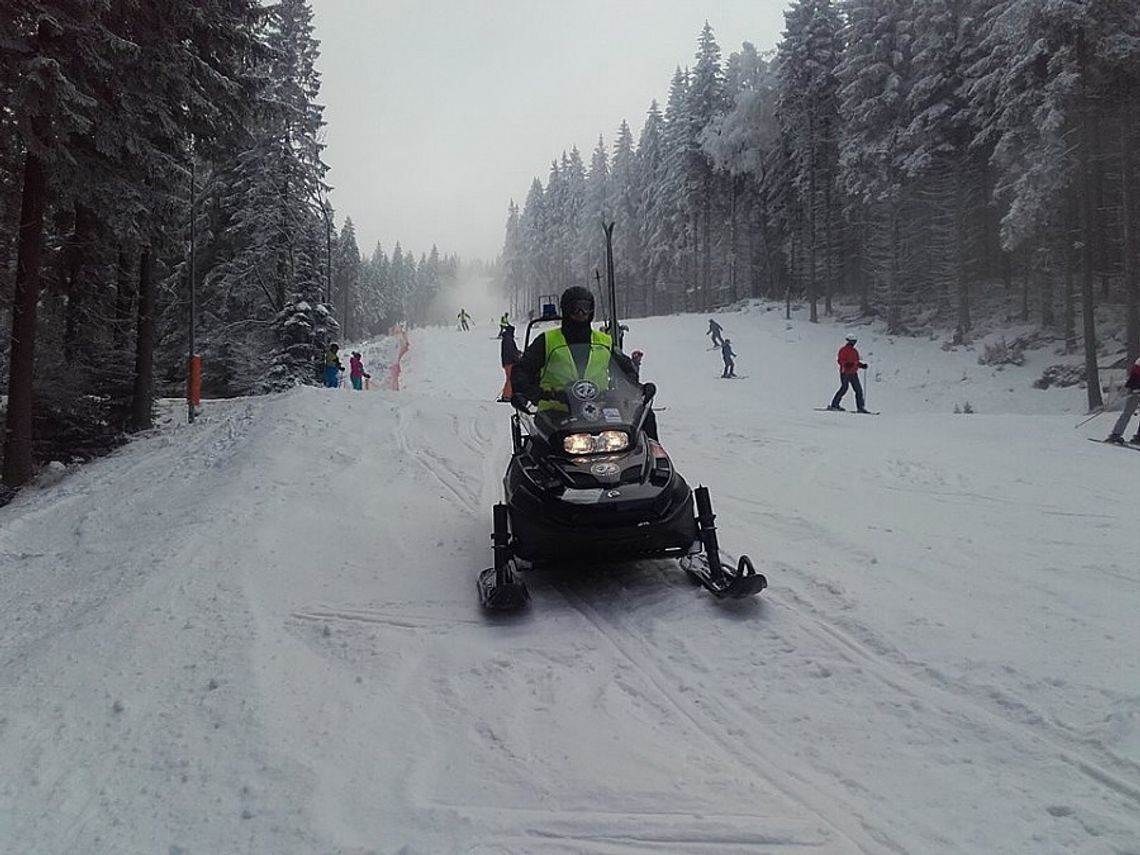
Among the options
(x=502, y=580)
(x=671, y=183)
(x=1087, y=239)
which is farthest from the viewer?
(x=671, y=183)

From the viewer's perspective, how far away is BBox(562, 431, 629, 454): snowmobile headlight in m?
5.15

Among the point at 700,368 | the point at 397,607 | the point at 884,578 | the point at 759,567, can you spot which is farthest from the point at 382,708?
the point at 700,368

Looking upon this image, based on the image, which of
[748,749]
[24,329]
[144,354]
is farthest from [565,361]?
[144,354]

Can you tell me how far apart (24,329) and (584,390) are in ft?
35.3

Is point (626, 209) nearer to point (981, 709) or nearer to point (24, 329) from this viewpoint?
point (24, 329)

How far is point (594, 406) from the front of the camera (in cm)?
536

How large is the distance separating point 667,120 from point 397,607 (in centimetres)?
5800

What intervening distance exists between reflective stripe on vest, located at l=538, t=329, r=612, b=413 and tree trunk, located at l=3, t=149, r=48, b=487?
10.2m

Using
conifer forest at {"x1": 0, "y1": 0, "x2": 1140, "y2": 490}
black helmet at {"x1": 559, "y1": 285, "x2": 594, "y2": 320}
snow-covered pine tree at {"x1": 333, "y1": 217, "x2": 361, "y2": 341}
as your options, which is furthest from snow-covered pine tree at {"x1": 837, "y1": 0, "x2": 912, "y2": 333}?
snow-covered pine tree at {"x1": 333, "y1": 217, "x2": 361, "y2": 341}

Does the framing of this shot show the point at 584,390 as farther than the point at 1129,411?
No

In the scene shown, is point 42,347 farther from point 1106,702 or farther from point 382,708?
point 1106,702

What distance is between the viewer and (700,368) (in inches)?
1164

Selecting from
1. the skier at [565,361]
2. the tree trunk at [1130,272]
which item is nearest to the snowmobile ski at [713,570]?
the skier at [565,361]

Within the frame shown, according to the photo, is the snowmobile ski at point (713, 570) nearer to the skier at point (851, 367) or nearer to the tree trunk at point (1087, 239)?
the skier at point (851, 367)
